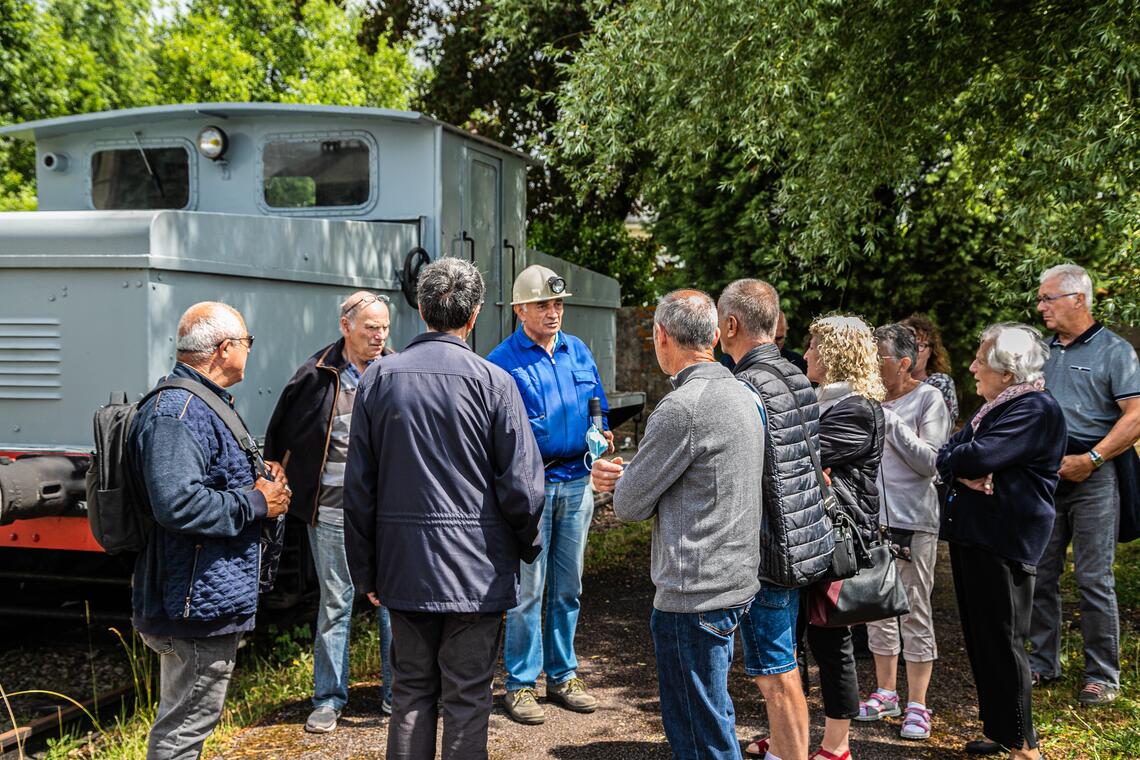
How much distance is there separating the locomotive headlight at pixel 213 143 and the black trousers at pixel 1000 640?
5.51 meters

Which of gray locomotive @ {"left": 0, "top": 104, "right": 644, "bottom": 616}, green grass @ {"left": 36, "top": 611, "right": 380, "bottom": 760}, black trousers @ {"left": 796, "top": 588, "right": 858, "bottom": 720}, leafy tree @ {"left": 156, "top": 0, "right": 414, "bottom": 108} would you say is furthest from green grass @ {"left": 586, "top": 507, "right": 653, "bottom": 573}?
leafy tree @ {"left": 156, "top": 0, "right": 414, "bottom": 108}

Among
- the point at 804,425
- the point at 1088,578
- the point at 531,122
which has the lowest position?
the point at 1088,578

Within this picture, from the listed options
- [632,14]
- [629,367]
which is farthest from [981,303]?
[632,14]

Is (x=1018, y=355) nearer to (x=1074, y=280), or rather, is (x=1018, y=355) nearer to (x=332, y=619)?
(x=1074, y=280)

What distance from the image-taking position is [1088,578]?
4.83 meters

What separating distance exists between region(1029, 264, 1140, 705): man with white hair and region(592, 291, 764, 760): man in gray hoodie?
7.92 feet

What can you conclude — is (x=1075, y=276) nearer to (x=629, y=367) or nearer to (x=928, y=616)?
(x=928, y=616)

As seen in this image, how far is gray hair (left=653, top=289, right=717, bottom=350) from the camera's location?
330cm

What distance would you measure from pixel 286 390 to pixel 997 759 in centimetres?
343

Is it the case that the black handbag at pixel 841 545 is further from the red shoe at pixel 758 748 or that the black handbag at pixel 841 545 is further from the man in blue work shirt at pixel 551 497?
the man in blue work shirt at pixel 551 497

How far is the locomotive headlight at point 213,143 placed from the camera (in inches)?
273

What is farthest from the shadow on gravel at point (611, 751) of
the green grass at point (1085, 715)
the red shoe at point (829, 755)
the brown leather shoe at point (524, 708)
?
the green grass at point (1085, 715)

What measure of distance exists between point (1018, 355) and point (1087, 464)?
119cm

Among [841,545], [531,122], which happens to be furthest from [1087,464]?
[531,122]
